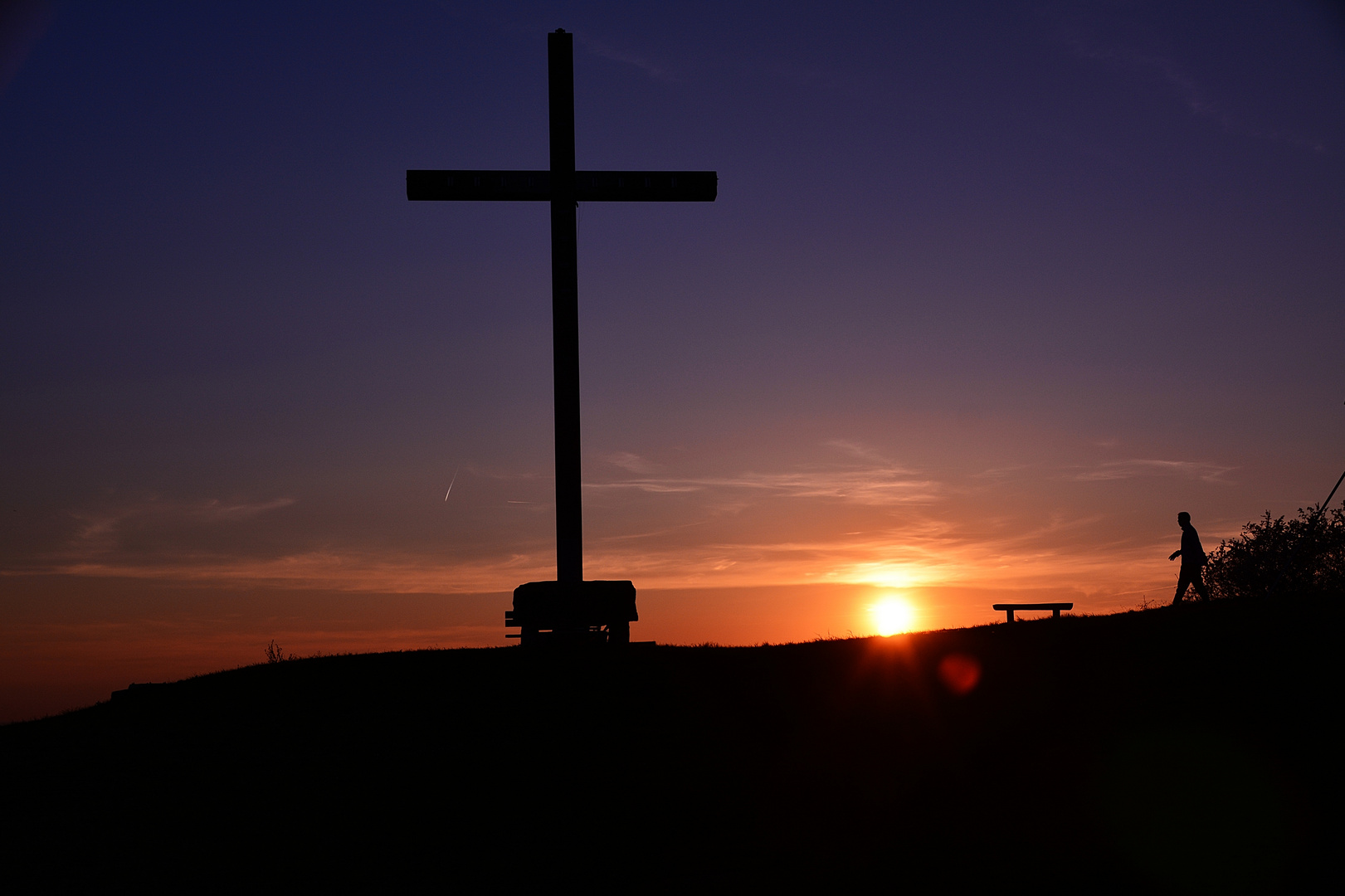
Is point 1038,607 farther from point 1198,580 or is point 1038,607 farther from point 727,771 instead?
point 727,771

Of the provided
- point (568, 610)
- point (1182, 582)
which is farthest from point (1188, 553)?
point (568, 610)

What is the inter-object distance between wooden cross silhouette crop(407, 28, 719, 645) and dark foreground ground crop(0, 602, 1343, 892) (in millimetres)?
771

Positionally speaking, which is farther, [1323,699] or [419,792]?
[1323,699]

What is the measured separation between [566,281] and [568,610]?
5710 mm

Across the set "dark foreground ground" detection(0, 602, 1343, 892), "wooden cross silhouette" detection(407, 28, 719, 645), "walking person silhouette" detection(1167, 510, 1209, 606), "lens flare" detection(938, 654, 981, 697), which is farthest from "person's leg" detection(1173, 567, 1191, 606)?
"wooden cross silhouette" detection(407, 28, 719, 645)

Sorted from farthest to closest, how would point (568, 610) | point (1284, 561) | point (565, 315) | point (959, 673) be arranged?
point (1284, 561) → point (565, 315) → point (568, 610) → point (959, 673)

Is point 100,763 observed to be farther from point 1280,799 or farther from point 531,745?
point 1280,799

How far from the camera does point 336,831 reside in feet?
34.0

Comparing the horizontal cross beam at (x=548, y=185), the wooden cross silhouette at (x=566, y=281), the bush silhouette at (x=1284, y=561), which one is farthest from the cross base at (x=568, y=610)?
the bush silhouette at (x=1284, y=561)

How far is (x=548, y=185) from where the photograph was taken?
61.9 feet

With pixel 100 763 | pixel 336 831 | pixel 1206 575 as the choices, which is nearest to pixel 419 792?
pixel 336 831

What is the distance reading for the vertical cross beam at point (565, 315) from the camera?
17688 millimetres

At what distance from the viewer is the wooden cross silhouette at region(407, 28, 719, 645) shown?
55.6ft

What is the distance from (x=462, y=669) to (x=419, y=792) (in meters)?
5.15
